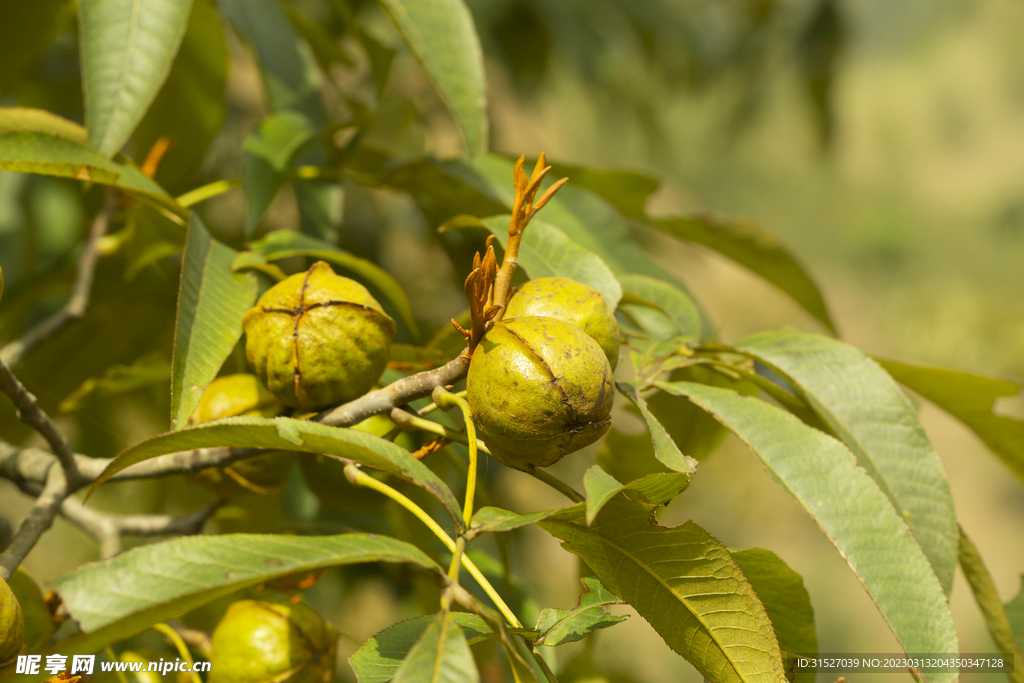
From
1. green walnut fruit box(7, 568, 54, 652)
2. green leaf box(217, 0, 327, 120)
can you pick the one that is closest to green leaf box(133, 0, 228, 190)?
green leaf box(217, 0, 327, 120)

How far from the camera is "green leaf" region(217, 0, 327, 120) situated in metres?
1.50

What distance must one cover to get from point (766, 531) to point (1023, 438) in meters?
9.58

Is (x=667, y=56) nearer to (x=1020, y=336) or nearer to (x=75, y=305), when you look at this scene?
(x=75, y=305)

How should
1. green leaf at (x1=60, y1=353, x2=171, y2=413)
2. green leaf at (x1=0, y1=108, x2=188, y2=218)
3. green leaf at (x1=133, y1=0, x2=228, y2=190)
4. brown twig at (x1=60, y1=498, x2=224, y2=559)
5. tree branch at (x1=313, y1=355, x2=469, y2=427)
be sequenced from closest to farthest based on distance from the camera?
tree branch at (x1=313, y1=355, x2=469, y2=427) → green leaf at (x1=0, y1=108, x2=188, y2=218) → brown twig at (x1=60, y1=498, x2=224, y2=559) → green leaf at (x1=60, y1=353, x2=171, y2=413) → green leaf at (x1=133, y1=0, x2=228, y2=190)

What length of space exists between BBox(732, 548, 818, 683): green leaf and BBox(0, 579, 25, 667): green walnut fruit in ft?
2.84

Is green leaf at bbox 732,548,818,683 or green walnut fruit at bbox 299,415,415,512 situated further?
green walnut fruit at bbox 299,415,415,512

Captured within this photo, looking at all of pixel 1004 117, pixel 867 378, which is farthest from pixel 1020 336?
pixel 1004 117

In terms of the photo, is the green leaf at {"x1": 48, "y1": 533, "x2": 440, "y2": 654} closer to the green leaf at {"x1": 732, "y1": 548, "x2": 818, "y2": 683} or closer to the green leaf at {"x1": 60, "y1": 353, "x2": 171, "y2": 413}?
the green leaf at {"x1": 732, "y1": 548, "x2": 818, "y2": 683}

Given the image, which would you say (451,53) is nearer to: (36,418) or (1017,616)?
(36,418)

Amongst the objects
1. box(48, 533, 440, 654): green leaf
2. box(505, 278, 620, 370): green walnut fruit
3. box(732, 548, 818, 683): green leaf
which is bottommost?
box(732, 548, 818, 683): green leaf

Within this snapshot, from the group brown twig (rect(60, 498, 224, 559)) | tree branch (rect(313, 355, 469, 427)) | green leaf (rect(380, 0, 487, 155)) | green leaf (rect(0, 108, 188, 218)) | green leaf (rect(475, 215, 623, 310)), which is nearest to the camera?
tree branch (rect(313, 355, 469, 427))

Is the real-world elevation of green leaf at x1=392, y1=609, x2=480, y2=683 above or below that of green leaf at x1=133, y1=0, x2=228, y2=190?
below

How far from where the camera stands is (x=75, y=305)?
146 centimetres

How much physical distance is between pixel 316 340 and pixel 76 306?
33.2 inches
